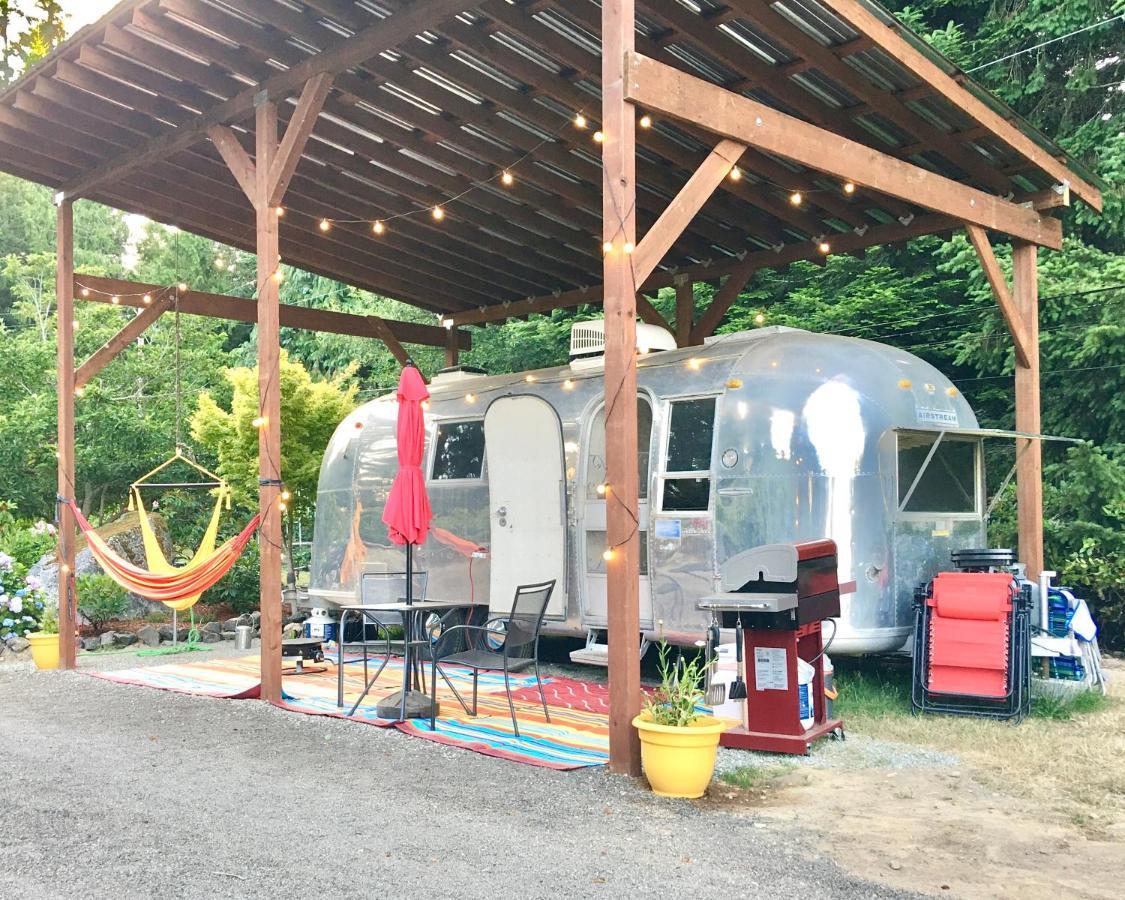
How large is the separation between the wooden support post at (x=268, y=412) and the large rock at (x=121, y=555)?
5489mm

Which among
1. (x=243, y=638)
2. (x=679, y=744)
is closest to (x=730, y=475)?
(x=679, y=744)

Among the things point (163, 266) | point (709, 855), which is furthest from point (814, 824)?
point (163, 266)

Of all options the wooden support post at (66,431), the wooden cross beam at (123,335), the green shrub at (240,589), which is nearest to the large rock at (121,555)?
the green shrub at (240,589)

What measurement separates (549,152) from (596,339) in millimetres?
1504

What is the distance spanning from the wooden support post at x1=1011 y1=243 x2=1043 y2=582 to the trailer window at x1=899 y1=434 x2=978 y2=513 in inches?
22.6

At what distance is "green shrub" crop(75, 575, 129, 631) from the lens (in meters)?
12.1

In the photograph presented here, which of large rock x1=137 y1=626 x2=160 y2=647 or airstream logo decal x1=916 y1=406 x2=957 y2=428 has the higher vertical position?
airstream logo decal x1=916 y1=406 x2=957 y2=428

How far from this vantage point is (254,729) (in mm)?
6594

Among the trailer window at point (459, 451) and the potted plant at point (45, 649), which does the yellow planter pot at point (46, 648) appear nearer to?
the potted plant at point (45, 649)

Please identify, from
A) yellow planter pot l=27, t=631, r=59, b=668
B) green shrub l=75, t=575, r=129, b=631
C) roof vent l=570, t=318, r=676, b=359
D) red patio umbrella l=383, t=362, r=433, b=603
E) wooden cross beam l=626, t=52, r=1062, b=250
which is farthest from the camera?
green shrub l=75, t=575, r=129, b=631

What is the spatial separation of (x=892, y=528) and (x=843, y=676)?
1411 millimetres

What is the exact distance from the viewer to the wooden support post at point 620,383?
5340mm

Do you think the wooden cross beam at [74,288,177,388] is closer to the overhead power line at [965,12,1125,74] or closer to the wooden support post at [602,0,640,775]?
the wooden support post at [602,0,640,775]

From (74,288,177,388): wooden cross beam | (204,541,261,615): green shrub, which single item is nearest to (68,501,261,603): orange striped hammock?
(74,288,177,388): wooden cross beam
